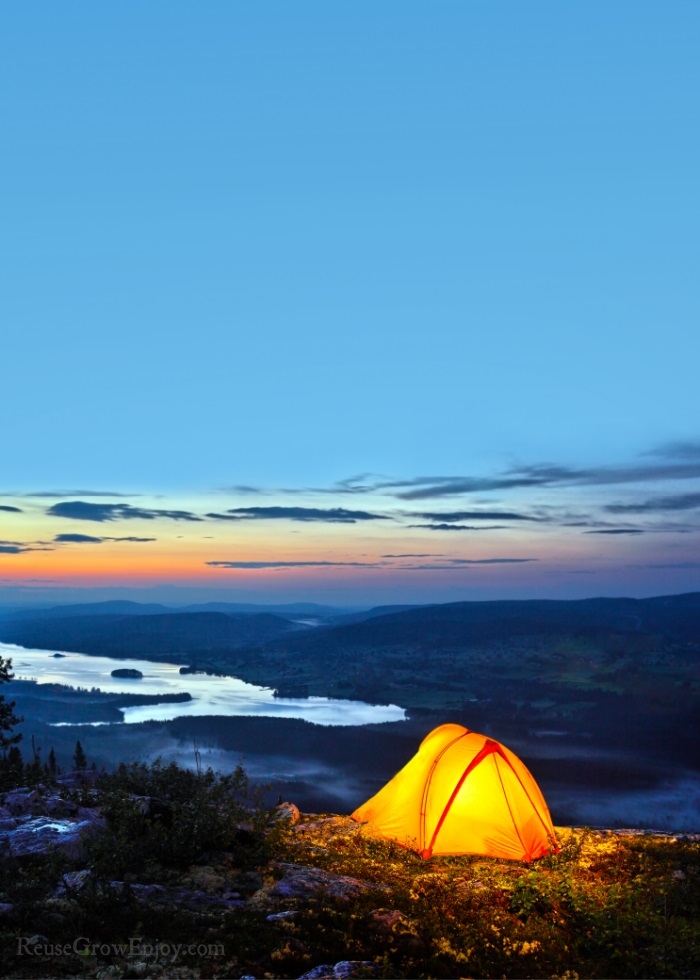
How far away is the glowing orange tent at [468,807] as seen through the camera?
1788 centimetres

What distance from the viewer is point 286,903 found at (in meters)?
12.2

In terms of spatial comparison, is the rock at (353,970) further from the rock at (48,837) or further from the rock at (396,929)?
the rock at (48,837)

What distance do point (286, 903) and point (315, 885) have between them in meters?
1.31

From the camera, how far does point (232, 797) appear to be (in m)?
15.7

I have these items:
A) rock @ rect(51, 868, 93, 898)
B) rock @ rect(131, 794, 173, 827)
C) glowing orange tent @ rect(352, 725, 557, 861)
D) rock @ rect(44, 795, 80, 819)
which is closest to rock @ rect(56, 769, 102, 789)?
rock @ rect(44, 795, 80, 819)

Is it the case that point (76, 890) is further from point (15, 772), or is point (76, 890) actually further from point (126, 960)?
point (15, 772)

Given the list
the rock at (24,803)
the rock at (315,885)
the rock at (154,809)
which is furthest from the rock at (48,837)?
the rock at (315,885)

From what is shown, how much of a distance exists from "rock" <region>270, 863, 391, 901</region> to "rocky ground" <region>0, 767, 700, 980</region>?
0.21 feet

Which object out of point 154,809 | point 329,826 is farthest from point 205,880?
point 329,826

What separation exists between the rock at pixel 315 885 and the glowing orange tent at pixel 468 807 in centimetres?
435

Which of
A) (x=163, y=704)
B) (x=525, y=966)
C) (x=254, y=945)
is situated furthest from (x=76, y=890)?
(x=163, y=704)

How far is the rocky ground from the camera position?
396 inches

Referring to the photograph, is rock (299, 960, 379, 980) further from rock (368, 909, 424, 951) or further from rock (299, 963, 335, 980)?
rock (368, 909, 424, 951)

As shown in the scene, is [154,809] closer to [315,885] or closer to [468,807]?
[315,885]
